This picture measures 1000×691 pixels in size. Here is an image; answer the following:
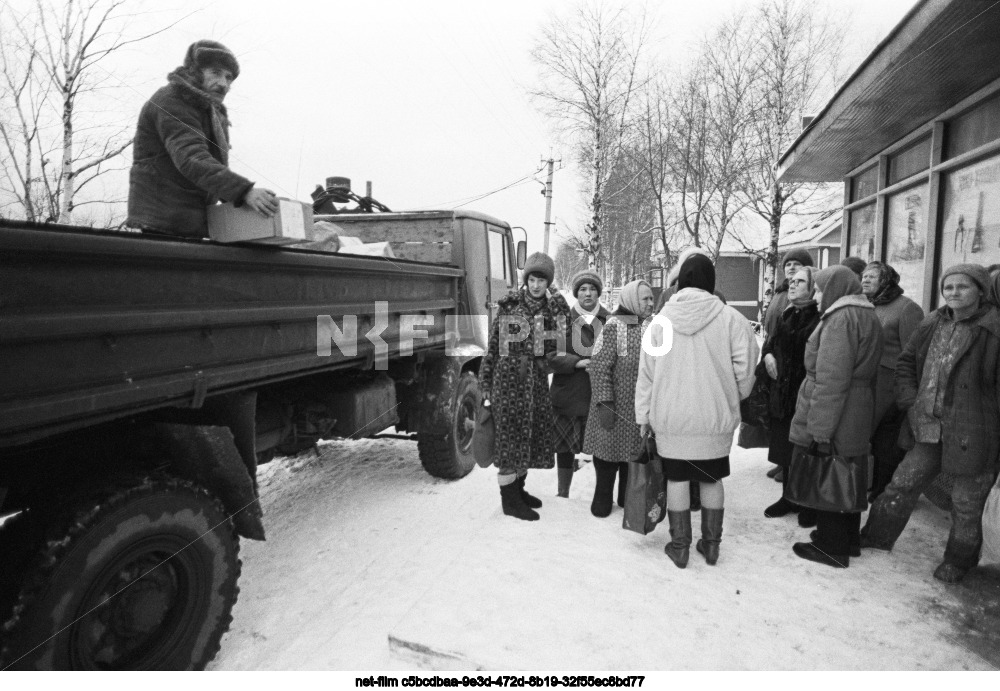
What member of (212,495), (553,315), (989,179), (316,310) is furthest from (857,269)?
(212,495)

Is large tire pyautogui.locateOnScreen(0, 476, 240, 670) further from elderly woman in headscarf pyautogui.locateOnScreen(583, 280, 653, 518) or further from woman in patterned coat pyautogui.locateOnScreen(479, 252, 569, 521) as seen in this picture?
elderly woman in headscarf pyautogui.locateOnScreen(583, 280, 653, 518)

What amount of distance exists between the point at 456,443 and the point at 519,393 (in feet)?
3.47

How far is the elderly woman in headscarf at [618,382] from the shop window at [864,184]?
16.5ft

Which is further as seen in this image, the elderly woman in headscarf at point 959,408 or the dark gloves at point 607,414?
the dark gloves at point 607,414

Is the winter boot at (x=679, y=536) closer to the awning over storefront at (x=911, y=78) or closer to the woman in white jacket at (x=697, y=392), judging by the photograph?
the woman in white jacket at (x=697, y=392)

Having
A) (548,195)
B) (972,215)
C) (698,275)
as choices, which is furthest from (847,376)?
(548,195)

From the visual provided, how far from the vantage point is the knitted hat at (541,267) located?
3.87 metres

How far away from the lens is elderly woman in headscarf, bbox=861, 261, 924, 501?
11.9ft

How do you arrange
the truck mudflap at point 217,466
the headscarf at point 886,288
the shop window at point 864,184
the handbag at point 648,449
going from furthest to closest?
the shop window at point 864,184 → the headscarf at point 886,288 → the handbag at point 648,449 → the truck mudflap at point 217,466

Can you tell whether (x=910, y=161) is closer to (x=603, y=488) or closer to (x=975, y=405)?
(x=975, y=405)

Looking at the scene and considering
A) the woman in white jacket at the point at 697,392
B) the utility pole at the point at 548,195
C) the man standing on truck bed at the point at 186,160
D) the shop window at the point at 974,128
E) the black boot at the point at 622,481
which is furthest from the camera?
the utility pole at the point at 548,195

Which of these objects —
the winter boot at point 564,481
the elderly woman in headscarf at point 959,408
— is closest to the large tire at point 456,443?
the winter boot at point 564,481

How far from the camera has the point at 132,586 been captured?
6.50ft

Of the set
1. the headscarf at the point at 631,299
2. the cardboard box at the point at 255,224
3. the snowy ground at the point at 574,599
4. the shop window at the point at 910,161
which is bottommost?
the snowy ground at the point at 574,599
